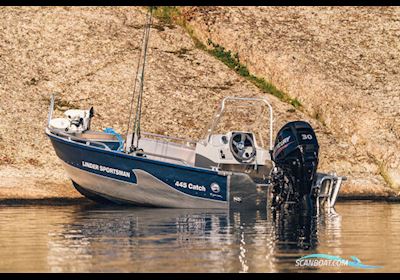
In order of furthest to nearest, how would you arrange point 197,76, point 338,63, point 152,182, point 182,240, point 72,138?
point 338,63
point 197,76
point 72,138
point 152,182
point 182,240

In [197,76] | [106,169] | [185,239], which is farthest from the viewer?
[197,76]

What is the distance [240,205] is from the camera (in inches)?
1318

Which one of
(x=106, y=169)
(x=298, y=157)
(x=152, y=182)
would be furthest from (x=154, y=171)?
(x=298, y=157)

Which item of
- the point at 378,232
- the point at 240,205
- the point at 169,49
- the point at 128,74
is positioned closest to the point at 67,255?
the point at 378,232

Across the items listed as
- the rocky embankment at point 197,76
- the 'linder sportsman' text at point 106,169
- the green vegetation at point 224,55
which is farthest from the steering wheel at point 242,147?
the green vegetation at point 224,55

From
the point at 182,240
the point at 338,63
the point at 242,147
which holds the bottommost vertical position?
the point at 182,240

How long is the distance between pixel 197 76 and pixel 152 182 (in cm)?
1430

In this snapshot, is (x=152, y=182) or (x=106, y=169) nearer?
(x=152, y=182)

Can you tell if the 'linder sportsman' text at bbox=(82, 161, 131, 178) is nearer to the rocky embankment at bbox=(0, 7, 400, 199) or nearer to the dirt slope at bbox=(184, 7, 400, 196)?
the rocky embankment at bbox=(0, 7, 400, 199)

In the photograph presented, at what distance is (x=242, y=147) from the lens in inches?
1377

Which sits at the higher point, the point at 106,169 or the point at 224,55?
the point at 224,55

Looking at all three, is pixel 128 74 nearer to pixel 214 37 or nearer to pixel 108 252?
pixel 214 37

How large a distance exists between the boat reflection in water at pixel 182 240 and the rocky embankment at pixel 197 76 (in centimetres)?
689

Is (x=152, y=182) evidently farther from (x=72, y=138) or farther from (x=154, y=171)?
(x=72, y=138)
